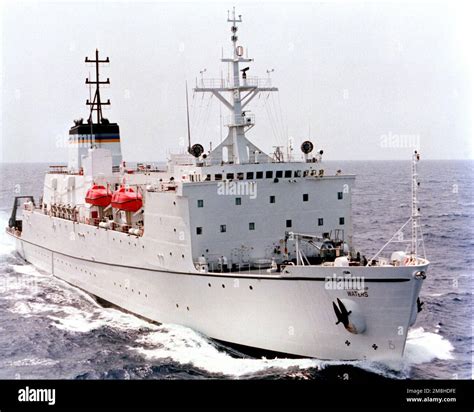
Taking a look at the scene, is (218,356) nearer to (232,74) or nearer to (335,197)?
(335,197)

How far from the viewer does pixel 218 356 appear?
1858cm

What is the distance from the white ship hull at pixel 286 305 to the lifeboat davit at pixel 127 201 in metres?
1.30

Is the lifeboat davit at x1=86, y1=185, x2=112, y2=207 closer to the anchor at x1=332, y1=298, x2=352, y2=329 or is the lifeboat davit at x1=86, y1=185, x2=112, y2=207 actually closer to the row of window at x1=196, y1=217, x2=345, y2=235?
the row of window at x1=196, y1=217, x2=345, y2=235

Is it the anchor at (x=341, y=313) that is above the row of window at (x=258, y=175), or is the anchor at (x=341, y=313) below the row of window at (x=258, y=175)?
below

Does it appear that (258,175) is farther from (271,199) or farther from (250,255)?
(250,255)

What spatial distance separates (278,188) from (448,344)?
22.1 ft

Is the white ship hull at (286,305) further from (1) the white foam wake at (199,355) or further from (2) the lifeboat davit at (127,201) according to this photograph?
(2) the lifeboat davit at (127,201)

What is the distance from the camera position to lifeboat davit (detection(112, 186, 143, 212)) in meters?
23.1

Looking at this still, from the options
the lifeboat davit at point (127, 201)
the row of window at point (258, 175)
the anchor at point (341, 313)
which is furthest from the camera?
the lifeboat davit at point (127, 201)

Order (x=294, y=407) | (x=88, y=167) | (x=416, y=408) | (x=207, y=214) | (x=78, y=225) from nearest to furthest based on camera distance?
(x=416, y=408) → (x=294, y=407) → (x=207, y=214) → (x=78, y=225) → (x=88, y=167)

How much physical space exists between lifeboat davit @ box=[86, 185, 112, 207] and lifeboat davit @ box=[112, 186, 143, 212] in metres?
2.18

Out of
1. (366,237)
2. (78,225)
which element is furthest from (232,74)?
(366,237)

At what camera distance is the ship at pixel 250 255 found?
55.3ft

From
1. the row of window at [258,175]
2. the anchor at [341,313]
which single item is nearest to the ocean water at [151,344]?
the anchor at [341,313]
